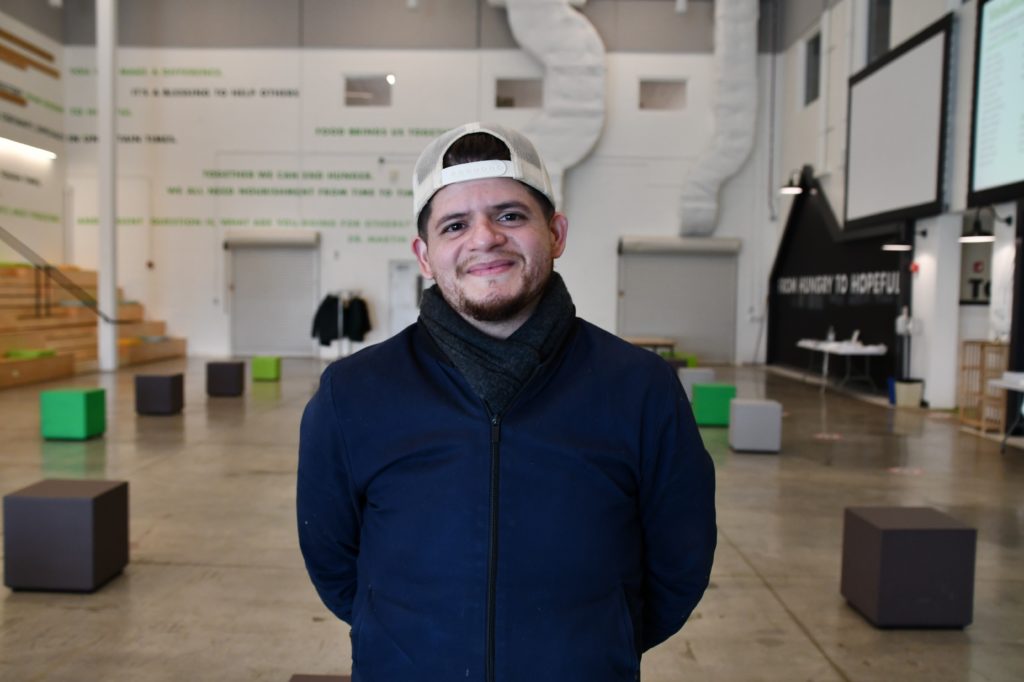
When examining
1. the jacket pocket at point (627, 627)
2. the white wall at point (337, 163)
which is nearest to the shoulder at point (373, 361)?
the jacket pocket at point (627, 627)

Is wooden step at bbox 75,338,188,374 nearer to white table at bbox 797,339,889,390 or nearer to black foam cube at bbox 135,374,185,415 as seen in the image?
black foam cube at bbox 135,374,185,415

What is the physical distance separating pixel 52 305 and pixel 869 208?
14.1m

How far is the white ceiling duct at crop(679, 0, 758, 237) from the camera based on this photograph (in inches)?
619

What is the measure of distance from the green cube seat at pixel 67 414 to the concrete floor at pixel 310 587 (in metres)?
0.18

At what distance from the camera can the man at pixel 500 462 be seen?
132 cm

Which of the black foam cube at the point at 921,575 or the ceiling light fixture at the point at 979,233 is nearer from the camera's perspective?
Answer: the black foam cube at the point at 921,575

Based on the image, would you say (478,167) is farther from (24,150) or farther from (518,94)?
(24,150)

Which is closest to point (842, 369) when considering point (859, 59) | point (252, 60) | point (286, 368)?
point (859, 59)

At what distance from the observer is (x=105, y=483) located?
159 inches

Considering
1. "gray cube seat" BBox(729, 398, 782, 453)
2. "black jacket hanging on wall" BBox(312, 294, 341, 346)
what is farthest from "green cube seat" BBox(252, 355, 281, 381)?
"gray cube seat" BBox(729, 398, 782, 453)

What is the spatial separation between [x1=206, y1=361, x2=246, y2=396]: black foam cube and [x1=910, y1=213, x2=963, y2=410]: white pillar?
913 centimetres

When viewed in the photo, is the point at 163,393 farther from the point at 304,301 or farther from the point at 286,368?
the point at 304,301

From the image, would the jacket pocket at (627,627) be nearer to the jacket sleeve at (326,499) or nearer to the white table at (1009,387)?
the jacket sleeve at (326,499)

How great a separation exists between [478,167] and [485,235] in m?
0.12
